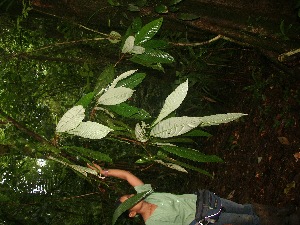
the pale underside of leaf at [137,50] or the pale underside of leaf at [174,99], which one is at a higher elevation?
the pale underside of leaf at [137,50]

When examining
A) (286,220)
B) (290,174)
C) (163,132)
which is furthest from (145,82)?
(163,132)

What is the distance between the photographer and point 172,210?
97.0 inches

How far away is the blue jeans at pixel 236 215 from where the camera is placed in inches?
101

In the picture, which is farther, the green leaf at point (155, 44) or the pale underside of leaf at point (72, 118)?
the green leaf at point (155, 44)

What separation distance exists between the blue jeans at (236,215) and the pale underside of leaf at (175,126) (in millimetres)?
1521

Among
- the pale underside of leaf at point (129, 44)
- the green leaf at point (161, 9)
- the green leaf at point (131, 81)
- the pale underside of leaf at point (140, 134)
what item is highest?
the green leaf at point (161, 9)

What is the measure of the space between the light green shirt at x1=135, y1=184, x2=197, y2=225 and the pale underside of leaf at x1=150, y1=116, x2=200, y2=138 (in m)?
1.28

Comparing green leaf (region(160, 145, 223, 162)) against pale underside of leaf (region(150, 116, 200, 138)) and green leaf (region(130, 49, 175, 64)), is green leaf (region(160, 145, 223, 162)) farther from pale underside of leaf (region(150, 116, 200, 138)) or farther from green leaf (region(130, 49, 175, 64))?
green leaf (region(130, 49, 175, 64))

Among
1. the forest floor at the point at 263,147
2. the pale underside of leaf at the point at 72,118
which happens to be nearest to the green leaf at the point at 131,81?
the pale underside of leaf at the point at 72,118

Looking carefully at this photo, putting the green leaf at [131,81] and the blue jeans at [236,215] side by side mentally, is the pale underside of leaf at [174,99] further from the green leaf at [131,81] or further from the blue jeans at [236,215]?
the blue jeans at [236,215]

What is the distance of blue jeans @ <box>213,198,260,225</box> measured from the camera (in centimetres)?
257

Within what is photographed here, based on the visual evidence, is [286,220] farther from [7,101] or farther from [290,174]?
[7,101]

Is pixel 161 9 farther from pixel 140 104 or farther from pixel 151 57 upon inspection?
pixel 140 104

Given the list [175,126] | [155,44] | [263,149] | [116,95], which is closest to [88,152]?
[116,95]
